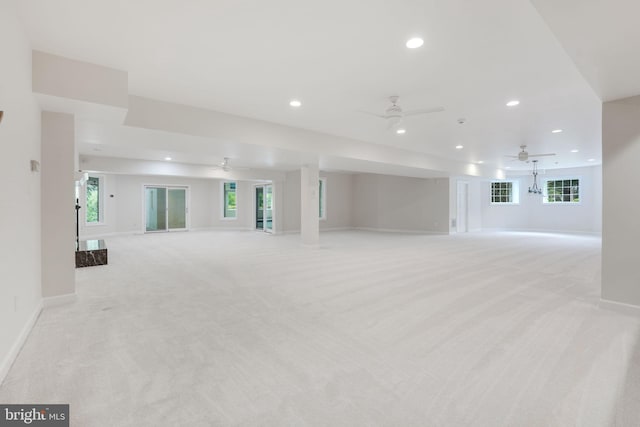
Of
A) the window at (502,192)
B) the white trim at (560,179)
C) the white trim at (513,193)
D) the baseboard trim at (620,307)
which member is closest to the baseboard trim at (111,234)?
the baseboard trim at (620,307)

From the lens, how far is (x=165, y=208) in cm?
1254

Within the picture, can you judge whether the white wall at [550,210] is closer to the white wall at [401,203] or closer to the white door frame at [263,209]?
the white wall at [401,203]

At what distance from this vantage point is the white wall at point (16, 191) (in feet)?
7.13

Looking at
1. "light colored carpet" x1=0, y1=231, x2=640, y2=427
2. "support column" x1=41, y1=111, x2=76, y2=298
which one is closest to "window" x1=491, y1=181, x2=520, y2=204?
"light colored carpet" x1=0, y1=231, x2=640, y2=427

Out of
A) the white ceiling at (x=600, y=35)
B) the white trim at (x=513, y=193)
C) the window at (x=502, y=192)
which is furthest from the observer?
the window at (x=502, y=192)

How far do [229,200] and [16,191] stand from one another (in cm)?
1134

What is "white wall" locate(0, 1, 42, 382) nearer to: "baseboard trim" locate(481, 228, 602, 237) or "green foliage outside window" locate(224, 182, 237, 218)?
"green foliage outside window" locate(224, 182, 237, 218)

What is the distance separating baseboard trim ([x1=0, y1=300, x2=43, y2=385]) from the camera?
2.13m

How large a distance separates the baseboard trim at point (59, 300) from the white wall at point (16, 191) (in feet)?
1.19

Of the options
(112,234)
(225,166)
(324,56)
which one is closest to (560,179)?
(225,166)

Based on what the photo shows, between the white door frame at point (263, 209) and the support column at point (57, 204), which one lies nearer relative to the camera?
the support column at point (57, 204)

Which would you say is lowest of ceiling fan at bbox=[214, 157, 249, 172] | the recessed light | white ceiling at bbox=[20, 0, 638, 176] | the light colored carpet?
the light colored carpet

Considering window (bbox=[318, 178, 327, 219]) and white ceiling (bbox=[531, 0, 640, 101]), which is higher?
white ceiling (bbox=[531, 0, 640, 101])

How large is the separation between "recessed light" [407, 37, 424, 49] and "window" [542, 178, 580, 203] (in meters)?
13.4
